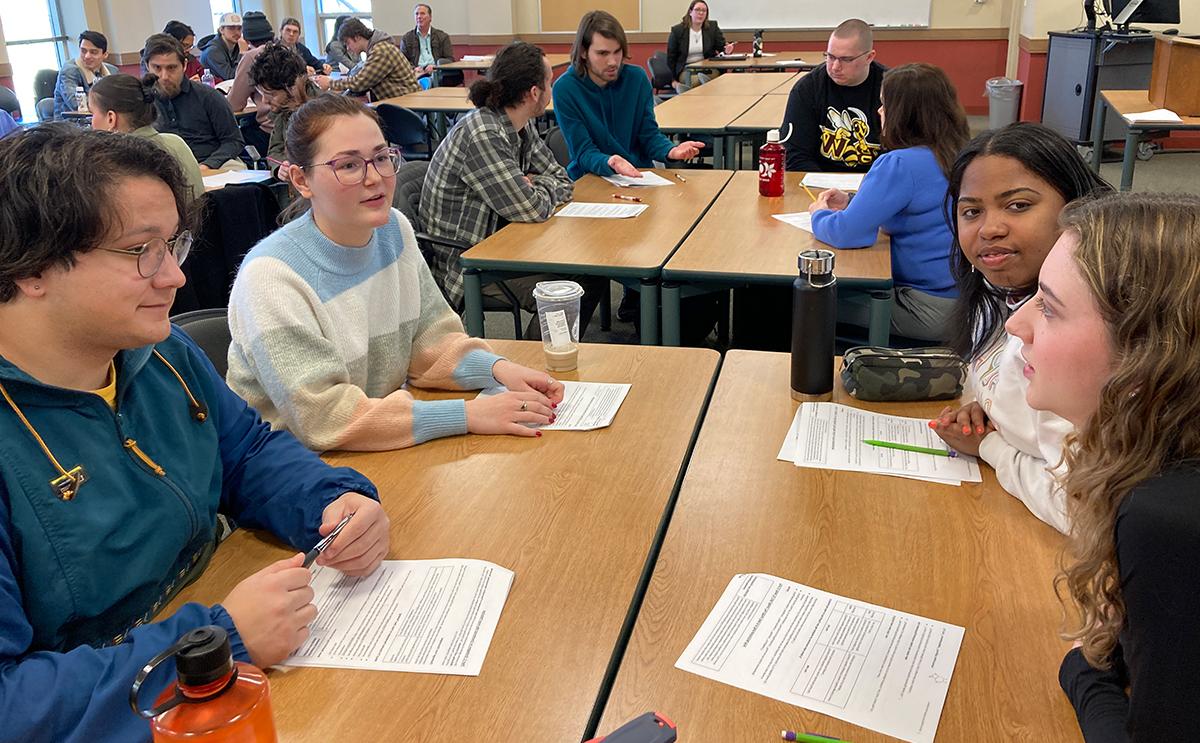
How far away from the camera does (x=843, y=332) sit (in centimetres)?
308

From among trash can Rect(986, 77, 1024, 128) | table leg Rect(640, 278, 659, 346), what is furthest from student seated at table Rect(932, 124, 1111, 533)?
trash can Rect(986, 77, 1024, 128)

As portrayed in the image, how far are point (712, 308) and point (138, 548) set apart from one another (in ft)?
9.59

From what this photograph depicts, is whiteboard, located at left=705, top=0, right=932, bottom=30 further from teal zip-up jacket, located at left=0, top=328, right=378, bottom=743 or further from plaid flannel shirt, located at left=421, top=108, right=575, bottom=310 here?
teal zip-up jacket, located at left=0, top=328, right=378, bottom=743

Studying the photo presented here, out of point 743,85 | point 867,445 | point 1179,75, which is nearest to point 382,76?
point 743,85

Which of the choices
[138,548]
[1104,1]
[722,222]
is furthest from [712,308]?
[1104,1]

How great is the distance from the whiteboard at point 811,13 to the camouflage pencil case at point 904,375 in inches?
387

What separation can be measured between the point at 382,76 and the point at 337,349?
252 inches

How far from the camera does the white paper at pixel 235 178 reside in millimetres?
4246

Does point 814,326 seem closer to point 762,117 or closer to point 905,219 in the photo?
point 905,219

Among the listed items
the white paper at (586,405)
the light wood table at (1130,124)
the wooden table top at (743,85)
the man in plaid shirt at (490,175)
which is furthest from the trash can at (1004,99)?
the white paper at (586,405)

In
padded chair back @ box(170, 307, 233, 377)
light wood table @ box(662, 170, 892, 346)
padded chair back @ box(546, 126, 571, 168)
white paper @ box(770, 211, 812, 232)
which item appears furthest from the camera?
Answer: padded chair back @ box(546, 126, 571, 168)

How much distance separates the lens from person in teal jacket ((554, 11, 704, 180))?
4.14 m

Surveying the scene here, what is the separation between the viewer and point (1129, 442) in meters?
0.89

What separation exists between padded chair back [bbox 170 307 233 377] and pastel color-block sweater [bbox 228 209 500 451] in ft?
0.49
